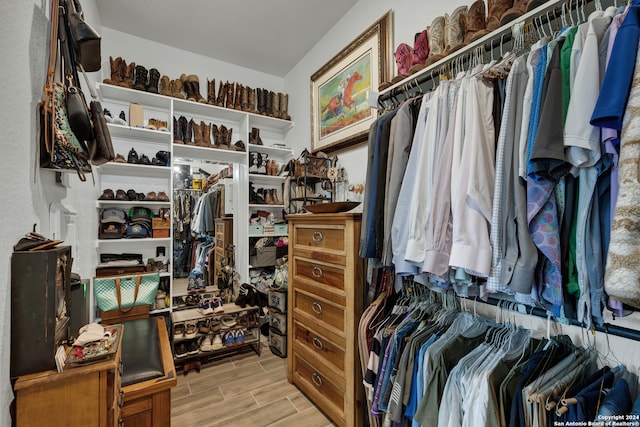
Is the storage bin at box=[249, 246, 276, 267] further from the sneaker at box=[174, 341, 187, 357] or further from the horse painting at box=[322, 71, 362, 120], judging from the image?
the horse painting at box=[322, 71, 362, 120]

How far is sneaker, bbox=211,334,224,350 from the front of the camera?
7.98 ft

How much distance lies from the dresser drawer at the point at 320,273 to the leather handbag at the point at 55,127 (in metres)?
1.33

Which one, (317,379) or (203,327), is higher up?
(203,327)

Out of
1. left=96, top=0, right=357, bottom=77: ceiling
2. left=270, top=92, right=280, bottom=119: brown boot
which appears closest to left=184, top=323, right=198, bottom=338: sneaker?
left=270, top=92, right=280, bottom=119: brown boot

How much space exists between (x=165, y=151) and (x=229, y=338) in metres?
1.96

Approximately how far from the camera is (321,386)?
5.98ft

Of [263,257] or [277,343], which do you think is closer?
[277,343]

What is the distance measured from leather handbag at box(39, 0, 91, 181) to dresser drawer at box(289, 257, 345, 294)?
4.36ft

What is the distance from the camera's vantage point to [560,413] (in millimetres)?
785

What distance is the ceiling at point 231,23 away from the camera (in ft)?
7.65

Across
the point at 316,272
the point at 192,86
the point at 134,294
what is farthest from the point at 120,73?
the point at 316,272

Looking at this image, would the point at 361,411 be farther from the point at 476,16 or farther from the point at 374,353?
the point at 476,16

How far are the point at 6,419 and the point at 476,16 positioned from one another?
7.39 ft

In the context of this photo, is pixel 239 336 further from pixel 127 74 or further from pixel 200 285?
pixel 127 74
